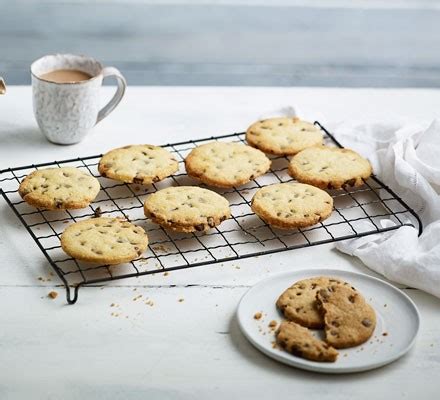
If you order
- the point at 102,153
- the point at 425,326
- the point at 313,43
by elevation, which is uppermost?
the point at 425,326

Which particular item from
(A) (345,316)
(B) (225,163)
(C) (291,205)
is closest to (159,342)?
(A) (345,316)

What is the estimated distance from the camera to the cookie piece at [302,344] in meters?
1.24

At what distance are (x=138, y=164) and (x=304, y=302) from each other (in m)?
0.51

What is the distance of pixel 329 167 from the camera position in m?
1.73

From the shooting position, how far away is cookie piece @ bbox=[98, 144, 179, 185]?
1.68 meters

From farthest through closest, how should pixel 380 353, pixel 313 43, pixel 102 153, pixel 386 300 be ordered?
1. pixel 313 43
2. pixel 102 153
3. pixel 386 300
4. pixel 380 353

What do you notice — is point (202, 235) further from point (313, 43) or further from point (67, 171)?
point (313, 43)

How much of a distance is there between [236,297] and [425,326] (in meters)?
0.29

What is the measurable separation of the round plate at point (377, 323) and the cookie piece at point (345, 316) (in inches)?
0.6

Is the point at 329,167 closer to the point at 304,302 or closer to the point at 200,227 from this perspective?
the point at 200,227

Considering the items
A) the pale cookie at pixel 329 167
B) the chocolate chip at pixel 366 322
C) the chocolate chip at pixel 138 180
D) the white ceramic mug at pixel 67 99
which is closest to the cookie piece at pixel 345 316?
the chocolate chip at pixel 366 322

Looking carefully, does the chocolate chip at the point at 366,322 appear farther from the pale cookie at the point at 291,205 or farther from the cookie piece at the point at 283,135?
the cookie piece at the point at 283,135

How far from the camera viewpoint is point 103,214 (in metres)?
1.63

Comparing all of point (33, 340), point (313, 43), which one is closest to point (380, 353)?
point (33, 340)
